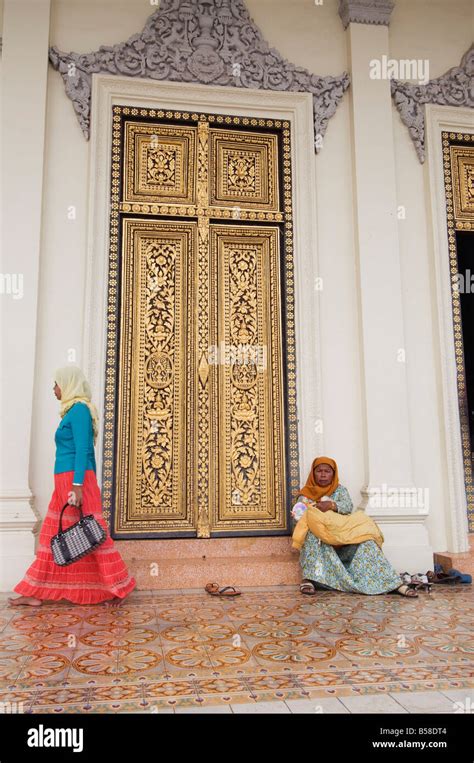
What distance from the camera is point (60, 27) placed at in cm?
376

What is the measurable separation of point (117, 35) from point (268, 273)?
5.83 ft

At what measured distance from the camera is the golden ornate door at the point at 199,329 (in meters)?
3.51

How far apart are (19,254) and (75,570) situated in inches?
70.1

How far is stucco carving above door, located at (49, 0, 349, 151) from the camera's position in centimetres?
372

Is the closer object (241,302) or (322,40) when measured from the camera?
(241,302)

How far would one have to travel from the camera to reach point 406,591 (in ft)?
9.87

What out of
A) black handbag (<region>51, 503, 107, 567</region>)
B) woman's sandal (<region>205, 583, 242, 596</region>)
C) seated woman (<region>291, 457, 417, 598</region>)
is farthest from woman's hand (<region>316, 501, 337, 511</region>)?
black handbag (<region>51, 503, 107, 567</region>)

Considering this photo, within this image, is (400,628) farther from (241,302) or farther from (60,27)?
(60,27)

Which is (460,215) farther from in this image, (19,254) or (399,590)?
(19,254)

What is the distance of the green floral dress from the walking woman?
92 cm

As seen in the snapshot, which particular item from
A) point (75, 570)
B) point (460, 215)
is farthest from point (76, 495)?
point (460, 215)

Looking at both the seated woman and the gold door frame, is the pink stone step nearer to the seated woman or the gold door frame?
the seated woman

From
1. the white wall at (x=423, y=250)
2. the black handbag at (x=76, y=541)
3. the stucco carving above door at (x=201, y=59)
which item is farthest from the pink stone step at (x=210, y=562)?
the stucco carving above door at (x=201, y=59)

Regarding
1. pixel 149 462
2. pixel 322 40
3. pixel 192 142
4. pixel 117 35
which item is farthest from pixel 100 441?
pixel 322 40
